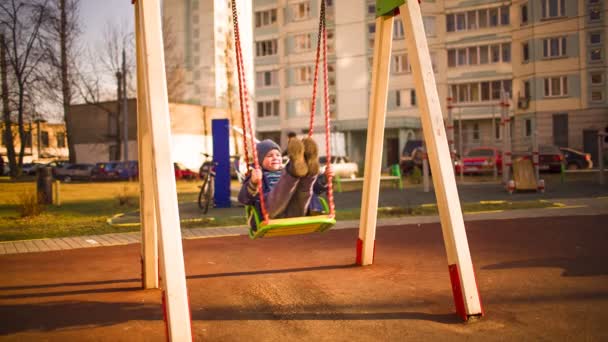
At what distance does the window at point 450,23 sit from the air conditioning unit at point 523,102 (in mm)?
8076

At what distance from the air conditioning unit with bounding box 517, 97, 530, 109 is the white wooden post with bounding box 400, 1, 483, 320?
39924 millimetres

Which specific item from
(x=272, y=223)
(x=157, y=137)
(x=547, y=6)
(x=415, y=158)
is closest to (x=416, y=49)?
(x=272, y=223)

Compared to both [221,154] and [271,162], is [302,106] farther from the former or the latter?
[271,162]

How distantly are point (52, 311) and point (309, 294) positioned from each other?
248cm

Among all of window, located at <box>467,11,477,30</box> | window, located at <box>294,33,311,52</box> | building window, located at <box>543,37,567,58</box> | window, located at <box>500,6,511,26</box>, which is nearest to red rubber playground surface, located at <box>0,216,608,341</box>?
building window, located at <box>543,37,567,58</box>

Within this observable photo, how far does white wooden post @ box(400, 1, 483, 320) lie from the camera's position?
4648 mm

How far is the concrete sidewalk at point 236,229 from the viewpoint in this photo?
9570 millimetres

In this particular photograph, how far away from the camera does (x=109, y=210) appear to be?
15711 mm

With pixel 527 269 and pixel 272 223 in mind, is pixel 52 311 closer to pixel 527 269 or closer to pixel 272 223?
pixel 272 223

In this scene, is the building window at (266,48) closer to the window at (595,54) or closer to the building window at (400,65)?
the building window at (400,65)

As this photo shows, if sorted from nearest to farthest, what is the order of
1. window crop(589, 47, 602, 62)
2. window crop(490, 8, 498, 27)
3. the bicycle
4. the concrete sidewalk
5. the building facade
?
1. the concrete sidewalk
2. the bicycle
3. window crop(589, 47, 602, 62)
4. the building facade
5. window crop(490, 8, 498, 27)

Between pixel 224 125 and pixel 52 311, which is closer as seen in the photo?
pixel 52 311

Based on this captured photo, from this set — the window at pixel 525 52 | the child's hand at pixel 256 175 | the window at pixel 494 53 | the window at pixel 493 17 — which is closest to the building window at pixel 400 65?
the window at pixel 494 53

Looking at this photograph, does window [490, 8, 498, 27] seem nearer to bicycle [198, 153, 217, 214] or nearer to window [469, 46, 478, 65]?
window [469, 46, 478, 65]
